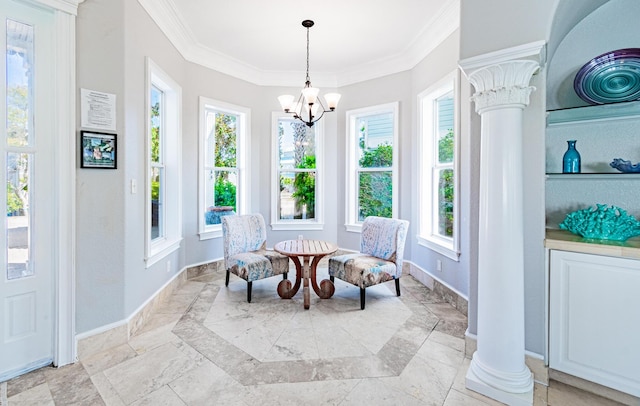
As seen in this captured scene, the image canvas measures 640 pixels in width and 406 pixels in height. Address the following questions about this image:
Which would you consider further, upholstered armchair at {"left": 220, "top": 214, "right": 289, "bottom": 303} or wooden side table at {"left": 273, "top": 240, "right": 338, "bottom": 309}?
upholstered armchair at {"left": 220, "top": 214, "right": 289, "bottom": 303}

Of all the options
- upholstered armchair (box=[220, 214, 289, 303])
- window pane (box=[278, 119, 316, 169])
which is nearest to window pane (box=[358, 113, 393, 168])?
window pane (box=[278, 119, 316, 169])

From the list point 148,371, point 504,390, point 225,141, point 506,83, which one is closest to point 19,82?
point 148,371

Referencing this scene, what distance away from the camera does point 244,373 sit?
2066 mm

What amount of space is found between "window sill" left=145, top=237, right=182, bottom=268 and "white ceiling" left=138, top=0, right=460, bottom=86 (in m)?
2.27

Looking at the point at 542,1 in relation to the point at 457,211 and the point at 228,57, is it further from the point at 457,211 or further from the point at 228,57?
the point at 228,57

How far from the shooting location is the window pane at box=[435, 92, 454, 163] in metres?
3.53

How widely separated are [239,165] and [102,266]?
2.61m

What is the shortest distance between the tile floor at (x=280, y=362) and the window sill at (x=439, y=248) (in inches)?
20.7

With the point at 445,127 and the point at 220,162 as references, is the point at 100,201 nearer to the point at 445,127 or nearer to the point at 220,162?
the point at 220,162

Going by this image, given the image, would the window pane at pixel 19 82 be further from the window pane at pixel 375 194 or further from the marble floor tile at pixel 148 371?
the window pane at pixel 375 194

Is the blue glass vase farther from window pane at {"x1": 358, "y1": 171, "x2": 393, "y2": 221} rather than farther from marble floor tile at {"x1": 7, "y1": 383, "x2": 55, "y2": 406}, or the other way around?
marble floor tile at {"x1": 7, "y1": 383, "x2": 55, "y2": 406}

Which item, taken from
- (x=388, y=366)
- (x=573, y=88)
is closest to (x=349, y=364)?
(x=388, y=366)

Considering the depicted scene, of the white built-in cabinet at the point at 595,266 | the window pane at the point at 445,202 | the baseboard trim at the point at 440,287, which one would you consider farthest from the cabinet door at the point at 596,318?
the window pane at the point at 445,202

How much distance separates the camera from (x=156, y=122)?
349 centimetres
